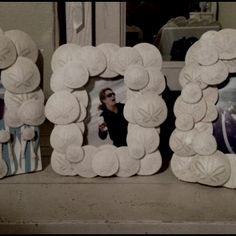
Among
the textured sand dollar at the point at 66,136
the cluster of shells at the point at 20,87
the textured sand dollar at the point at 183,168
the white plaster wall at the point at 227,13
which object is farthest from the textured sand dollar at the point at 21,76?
the white plaster wall at the point at 227,13

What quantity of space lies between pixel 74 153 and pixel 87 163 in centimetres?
4

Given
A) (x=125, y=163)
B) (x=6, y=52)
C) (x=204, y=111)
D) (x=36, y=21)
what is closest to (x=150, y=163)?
(x=125, y=163)

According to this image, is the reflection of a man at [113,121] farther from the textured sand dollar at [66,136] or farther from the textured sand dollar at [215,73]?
the textured sand dollar at [215,73]

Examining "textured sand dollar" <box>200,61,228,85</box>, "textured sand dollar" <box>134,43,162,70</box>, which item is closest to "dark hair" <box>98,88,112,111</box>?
"textured sand dollar" <box>134,43,162,70</box>

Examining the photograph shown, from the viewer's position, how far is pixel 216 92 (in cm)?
76

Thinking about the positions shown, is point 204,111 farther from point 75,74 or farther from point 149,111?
point 75,74

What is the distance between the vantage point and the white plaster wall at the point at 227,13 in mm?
950

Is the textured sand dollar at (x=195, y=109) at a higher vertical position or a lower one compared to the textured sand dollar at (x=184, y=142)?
→ higher

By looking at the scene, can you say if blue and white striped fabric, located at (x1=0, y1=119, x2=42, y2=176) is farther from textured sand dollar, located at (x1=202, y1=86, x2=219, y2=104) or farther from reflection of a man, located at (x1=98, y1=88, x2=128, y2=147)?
textured sand dollar, located at (x1=202, y1=86, x2=219, y2=104)

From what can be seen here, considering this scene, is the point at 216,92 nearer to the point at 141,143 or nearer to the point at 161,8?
the point at 141,143

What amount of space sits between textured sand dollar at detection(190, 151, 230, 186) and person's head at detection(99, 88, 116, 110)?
0.21m

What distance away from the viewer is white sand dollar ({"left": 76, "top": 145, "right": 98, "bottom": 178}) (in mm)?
792

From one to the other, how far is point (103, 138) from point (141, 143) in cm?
9

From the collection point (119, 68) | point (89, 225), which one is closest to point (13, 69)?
point (119, 68)
